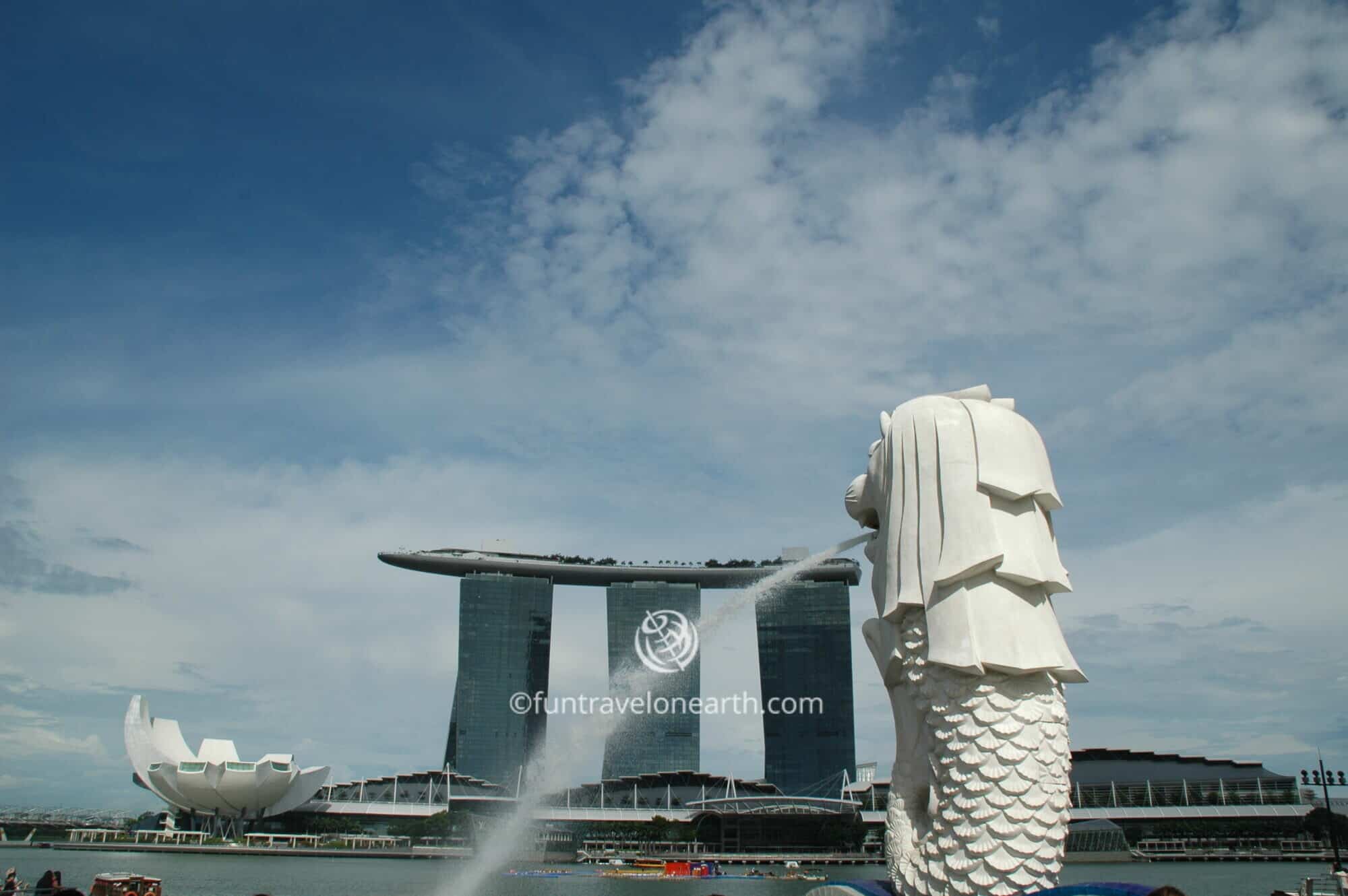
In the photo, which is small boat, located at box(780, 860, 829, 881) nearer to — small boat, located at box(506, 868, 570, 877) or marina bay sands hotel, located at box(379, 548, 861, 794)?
small boat, located at box(506, 868, 570, 877)

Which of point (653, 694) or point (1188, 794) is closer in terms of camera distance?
point (1188, 794)

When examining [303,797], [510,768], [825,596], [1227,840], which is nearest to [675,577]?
[825,596]

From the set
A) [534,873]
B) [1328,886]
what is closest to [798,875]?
[534,873]

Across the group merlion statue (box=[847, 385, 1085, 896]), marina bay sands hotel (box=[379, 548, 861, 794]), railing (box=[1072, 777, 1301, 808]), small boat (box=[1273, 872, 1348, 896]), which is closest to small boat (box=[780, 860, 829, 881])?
small boat (box=[1273, 872, 1348, 896])

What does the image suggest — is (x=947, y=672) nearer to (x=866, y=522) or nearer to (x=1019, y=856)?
(x=1019, y=856)

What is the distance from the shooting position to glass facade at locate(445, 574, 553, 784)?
97.8m

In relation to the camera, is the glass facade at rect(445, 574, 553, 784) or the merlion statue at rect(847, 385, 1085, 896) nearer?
the merlion statue at rect(847, 385, 1085, 896)

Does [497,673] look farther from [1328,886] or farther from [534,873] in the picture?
[1328,886]

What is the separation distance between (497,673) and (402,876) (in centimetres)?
5860

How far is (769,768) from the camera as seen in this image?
101562 millimetres

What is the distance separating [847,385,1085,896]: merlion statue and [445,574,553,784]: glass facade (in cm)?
9203

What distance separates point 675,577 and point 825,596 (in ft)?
47.8

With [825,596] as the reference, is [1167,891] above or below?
below

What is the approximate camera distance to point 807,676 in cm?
10231
